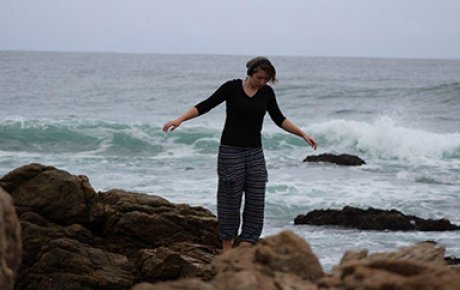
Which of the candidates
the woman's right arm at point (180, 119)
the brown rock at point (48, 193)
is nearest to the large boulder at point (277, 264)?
the woman's right arm at point (180, 119)

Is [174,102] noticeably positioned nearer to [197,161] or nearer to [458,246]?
[197,161]

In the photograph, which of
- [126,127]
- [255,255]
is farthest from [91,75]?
[255,255]

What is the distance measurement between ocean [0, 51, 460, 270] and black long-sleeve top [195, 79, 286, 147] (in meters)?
3.86

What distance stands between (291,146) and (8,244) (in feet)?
68.2

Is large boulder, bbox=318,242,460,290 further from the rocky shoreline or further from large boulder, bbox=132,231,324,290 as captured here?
the rocky shoreline

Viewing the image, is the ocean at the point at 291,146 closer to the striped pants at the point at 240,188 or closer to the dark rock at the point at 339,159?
the dark rock at the point at 339,159

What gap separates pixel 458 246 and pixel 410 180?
6.64 metres

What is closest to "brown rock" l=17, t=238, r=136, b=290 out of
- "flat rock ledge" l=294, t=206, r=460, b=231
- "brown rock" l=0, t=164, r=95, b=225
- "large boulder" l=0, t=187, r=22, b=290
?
"brown rock" l=0, t=164, r=95, b=225

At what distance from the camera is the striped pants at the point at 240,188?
607 cm

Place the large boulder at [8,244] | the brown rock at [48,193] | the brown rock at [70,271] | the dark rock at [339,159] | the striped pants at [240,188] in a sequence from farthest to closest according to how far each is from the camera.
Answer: the dark rock at [339,159]
the brown rock at [48,193]
the brown rock at [70,271]
the striped pants at [240,188]
the large boulder at [8,244]

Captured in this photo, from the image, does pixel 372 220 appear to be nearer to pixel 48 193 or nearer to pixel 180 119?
pixel 48 193

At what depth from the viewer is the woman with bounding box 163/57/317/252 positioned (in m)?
5.93

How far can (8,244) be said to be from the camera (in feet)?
11.6

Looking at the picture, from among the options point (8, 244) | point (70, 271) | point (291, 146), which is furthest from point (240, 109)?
point (291, 146)
